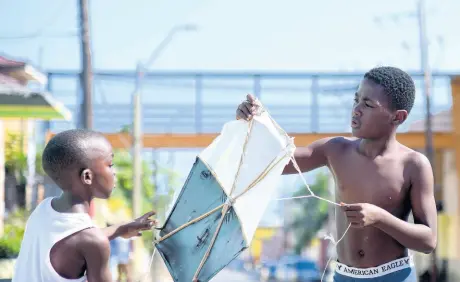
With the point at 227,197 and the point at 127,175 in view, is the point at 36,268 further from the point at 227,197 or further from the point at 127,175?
the point at 127,175

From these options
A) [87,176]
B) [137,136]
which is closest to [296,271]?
[137,136]

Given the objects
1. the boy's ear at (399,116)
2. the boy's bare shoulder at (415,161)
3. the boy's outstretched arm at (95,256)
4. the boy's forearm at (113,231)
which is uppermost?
the boy's ear at (399,116)

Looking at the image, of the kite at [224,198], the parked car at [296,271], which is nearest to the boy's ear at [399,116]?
the kite at [224,198]

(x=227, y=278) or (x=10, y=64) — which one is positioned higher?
(x=10, y=64)

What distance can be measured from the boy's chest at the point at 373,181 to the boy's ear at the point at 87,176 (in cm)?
103

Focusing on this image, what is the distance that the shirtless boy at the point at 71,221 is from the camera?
314 cm

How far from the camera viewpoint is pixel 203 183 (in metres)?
Answer: 3.70

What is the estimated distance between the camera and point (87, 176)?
10.7 ft

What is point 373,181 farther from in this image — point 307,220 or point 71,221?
point 307,220

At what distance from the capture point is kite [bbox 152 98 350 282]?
3523mm

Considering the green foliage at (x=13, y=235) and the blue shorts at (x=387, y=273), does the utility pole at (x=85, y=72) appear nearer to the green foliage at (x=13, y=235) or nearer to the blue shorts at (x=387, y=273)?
the green foliage at (x=13, y=235)

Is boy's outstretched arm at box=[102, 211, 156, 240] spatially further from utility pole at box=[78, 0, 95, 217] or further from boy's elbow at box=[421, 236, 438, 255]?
utility pole at box=[78, 0, 95, 217]

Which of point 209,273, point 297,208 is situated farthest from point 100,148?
point 297,208

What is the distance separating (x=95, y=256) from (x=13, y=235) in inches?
504
